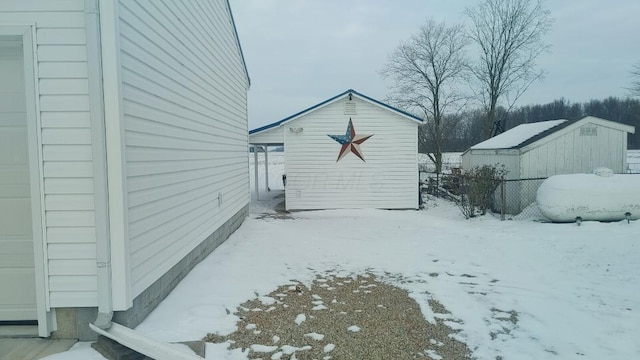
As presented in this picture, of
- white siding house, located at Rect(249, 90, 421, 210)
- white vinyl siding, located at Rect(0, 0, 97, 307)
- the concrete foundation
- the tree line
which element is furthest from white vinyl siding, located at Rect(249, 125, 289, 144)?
the tree line

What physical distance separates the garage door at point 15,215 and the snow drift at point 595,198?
1039cm

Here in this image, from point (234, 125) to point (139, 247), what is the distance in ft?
19.7

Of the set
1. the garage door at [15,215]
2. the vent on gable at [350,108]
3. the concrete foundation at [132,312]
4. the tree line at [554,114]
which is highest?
the tree line at [554,114]

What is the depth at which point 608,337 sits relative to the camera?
387 centimetres

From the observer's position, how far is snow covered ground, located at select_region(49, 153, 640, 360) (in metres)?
3.83

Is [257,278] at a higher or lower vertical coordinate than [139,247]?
lower

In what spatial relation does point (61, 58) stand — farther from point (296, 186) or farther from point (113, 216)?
point (296, 186)

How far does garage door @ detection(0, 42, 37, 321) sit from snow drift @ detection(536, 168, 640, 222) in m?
10.4

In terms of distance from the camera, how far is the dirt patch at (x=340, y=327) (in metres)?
3.58

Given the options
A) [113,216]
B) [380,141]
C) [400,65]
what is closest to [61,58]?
[113,216]

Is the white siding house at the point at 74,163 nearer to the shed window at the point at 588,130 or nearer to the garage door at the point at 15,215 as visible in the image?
the garage door at the point at 15,215

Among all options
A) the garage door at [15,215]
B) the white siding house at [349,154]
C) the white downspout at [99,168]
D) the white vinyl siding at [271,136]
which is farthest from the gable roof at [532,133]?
the garage door at [15,215]

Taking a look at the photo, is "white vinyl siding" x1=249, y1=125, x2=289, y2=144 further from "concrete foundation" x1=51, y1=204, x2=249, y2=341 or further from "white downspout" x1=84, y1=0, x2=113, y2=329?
"white downspout" x1=84, y1=0, x2=113, y2=329

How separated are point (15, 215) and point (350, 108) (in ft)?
36.8
